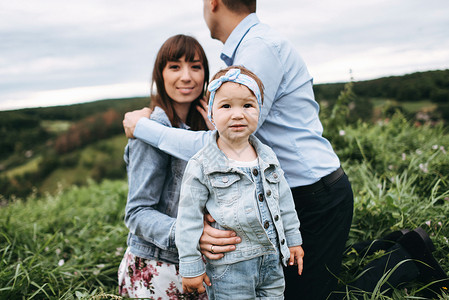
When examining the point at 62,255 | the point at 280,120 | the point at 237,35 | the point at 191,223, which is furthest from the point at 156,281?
the point at 62,255

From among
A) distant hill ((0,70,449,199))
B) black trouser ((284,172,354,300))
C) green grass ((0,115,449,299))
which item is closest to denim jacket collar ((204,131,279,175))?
black trouser ((284,172,354,300))

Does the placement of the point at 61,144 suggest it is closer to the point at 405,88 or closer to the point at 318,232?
the point at 405,88

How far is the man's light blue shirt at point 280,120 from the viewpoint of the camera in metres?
1.75

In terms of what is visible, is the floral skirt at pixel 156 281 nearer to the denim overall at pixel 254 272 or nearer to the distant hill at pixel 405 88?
the denim overall at pixel 254 272

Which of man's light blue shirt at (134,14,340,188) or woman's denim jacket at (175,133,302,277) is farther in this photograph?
man's light blue shirt at (134,14,340,188)

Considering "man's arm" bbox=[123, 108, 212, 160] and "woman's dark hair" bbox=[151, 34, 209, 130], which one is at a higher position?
"woman's dark hair" bbox=[151, 34, 209, 130]

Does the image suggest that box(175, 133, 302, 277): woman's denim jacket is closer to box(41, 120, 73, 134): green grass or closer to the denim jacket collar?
the denim jacket collar

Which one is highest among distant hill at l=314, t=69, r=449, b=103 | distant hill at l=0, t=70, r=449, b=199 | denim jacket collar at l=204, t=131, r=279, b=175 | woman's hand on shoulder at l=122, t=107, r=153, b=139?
distant hill at l=314, t=69, r=449, b=103

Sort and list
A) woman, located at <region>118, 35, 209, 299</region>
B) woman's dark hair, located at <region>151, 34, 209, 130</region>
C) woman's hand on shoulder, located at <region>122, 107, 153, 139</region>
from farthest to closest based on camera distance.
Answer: woman's dark hair, located at <region>151, 34, 209, 130</region> → woman's hand on shoulder, located at <region>122, 107, 153, 139</region> → woman, located at <region>118, 35, 209, 299</region>

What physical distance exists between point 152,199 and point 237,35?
1.14 metres

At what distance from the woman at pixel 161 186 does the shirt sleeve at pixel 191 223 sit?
270mm

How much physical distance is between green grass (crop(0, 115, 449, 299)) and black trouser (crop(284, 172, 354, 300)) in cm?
41

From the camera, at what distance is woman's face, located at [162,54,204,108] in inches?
80.9

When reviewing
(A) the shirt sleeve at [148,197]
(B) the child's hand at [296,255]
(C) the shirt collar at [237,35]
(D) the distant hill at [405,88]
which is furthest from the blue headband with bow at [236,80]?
(D) the distant hill at [405,88]
